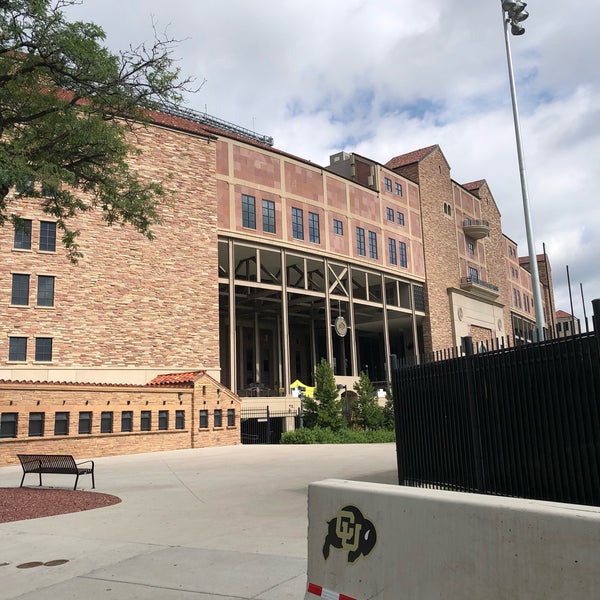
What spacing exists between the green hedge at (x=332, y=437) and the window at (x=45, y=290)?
14070 mm

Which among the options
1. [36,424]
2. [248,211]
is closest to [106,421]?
[36,424]

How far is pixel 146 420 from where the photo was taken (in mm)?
27391

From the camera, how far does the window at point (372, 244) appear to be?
48875 millimetres

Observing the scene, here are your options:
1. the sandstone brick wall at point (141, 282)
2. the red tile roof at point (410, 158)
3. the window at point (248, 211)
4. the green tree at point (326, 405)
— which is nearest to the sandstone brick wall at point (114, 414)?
the sandstone brick wall at point (141, 282)

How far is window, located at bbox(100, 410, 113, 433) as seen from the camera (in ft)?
84.1

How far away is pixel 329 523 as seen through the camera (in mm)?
4473

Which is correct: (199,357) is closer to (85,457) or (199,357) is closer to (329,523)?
(85,457)

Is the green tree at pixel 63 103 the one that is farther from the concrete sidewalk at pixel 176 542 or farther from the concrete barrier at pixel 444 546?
the concrete barrier at pixel 444 546

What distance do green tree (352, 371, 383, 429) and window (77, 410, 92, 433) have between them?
16965 mm

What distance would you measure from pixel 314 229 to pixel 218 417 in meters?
18.4

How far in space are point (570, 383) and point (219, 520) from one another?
572 centimetres

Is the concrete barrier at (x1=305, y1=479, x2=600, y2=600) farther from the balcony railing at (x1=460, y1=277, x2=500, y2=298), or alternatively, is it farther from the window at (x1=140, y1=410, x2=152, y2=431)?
the balcony railing at (x1=460, y1=277, x2=500, y2=298)

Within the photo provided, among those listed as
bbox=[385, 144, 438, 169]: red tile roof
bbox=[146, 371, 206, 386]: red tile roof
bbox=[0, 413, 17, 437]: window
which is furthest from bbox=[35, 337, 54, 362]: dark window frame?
bbox=[385, 144, 438, 169]: red tile roof

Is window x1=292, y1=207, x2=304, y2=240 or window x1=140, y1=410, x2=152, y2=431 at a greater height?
window x1=292, y1=207, x2=304, y2=240
